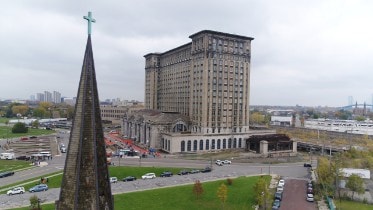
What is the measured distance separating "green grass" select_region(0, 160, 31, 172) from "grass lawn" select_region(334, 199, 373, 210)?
61.9 m

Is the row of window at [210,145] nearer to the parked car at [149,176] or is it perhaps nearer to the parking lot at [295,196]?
the parked car at [149,176]

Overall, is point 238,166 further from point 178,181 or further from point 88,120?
point 88,120

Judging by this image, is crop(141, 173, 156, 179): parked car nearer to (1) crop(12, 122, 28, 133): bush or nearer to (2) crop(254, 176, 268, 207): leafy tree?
(2) crop(254, 176, 268, 207): leafy tree

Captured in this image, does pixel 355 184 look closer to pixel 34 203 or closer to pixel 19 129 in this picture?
pixel 34 203

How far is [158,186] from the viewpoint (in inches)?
2094

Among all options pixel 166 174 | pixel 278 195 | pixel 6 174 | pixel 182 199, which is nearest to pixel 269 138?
pixel 166 174

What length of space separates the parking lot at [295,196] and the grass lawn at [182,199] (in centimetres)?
526

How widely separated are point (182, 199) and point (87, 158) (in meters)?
32.9

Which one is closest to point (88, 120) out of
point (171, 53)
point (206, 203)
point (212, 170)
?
point (206, 203)

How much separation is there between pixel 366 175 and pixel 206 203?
31.7 m

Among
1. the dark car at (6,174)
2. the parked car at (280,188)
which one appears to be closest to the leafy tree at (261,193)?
the parked car at (280,188)

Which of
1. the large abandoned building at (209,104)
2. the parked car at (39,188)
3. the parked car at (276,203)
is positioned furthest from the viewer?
the large abandoned building at (209,104)

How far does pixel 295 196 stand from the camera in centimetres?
4997

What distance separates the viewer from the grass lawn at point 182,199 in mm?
42938
